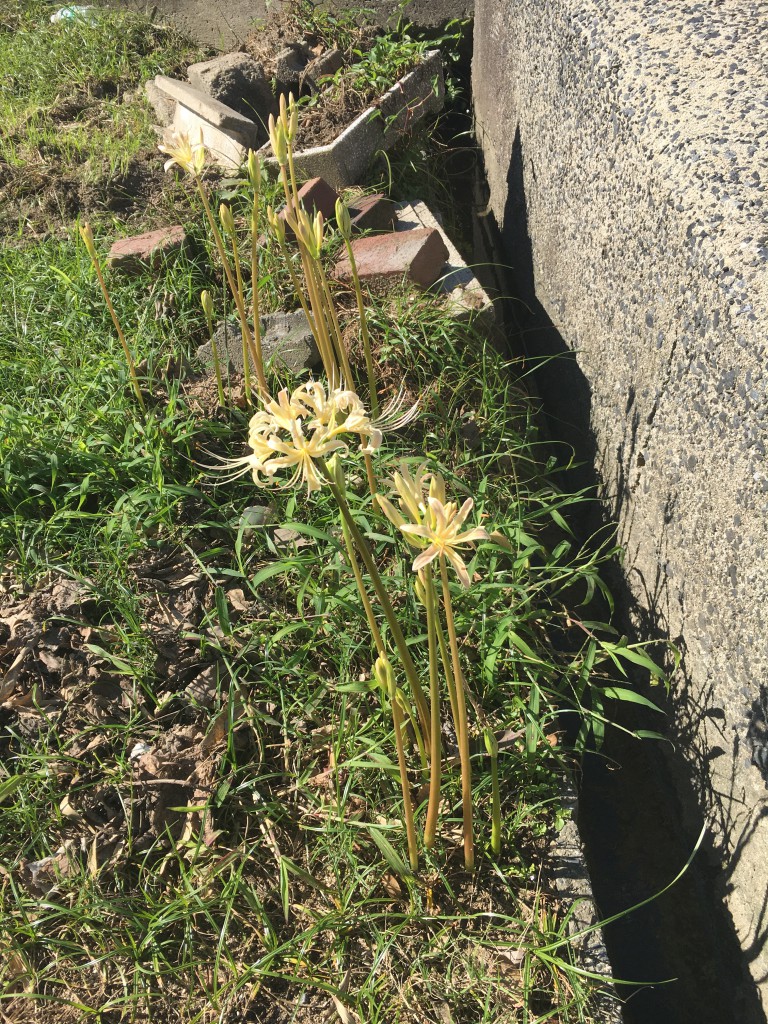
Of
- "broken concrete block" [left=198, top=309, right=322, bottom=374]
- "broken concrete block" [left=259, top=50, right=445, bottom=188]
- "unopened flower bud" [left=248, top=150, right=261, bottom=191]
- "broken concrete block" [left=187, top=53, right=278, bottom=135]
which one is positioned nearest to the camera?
"unopened flower bud" [left=248, top=150, right=261, bottom=191]

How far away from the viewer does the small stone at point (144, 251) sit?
2.90 meters

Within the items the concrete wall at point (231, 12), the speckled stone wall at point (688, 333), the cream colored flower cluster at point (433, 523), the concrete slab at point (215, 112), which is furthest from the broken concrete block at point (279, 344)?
the concrete wall at point (231, 12)

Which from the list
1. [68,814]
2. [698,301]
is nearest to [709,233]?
[698,301]

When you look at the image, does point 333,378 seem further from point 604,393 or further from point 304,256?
point 604,393

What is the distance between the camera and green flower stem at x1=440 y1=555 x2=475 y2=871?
1215 mm

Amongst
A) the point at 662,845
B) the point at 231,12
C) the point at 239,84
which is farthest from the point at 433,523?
the point at 231,12

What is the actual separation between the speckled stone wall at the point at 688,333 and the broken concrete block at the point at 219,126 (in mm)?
1340

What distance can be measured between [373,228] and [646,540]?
1.61 m

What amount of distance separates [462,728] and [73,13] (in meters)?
4.91

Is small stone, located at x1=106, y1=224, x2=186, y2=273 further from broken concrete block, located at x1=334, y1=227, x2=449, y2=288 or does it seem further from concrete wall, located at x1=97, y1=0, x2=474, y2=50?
concrete wall, located at x1=97, y1=0, x2=474, y2=50

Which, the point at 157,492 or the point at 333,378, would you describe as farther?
the point at 157,492

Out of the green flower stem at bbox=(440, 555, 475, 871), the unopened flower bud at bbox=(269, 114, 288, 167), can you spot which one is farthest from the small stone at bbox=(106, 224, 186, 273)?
the green flower stem at bbox=(440, 555, 475, 871)

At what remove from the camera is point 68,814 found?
5.97 ft

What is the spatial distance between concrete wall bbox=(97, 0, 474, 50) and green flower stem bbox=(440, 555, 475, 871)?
3921mm
